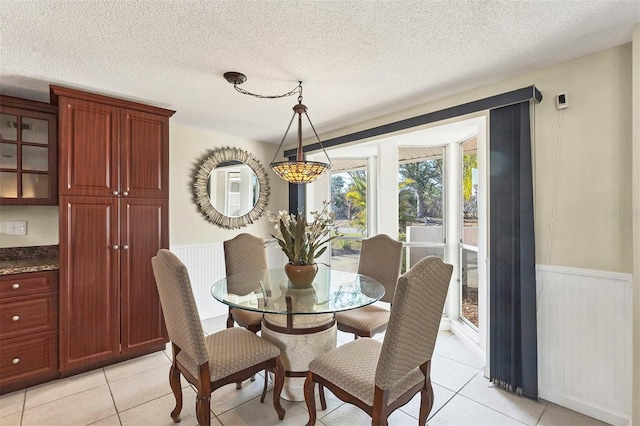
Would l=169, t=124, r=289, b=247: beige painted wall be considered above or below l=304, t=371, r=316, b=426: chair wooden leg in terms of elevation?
above

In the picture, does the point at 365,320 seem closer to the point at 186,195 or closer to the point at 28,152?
the point at 186,195

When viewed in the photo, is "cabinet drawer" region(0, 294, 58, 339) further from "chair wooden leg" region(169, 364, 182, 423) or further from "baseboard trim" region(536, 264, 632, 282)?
"baseboard trim" region(536, 264, 632, 282)

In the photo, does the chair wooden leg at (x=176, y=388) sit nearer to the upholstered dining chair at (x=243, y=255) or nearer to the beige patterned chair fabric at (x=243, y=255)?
the upholstered dining chair at (x=243, y=255)

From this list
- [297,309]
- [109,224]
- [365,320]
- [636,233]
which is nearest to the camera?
[636,233]

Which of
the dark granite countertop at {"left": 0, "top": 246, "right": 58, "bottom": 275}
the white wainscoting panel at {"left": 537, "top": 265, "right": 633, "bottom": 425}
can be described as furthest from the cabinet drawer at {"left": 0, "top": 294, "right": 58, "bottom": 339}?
the white wainscoting panel at {"left": 537, "top": 265, "right": 633, "bottom": 425}

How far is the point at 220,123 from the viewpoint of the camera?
137 inches

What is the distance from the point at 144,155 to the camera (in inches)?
111

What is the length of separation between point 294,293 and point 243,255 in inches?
41.1

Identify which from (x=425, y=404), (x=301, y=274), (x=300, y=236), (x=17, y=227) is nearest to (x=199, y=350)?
(x=301, y=274)

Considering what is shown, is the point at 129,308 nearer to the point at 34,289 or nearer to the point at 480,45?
the point at 34,289

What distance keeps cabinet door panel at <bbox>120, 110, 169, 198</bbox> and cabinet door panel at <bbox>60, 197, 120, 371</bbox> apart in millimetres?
248

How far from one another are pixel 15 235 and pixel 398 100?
3.67 meters

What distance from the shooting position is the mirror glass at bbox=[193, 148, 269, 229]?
371cm

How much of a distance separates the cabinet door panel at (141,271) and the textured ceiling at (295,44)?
1.06 metres
